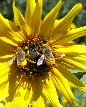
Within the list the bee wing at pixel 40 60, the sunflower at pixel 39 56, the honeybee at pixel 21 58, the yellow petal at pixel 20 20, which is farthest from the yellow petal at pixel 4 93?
the yellow petal at pixel 20 20

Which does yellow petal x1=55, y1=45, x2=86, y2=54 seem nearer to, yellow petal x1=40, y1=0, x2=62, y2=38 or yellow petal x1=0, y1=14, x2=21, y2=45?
yellow petal x1=40, y1=0, x2=62, y2=38

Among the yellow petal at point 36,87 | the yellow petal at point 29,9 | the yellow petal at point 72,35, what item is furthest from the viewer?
the yellow petal at point 36,87

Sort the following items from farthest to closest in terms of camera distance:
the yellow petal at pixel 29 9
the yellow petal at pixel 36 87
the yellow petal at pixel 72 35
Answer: the yellow petal at pixel 36 87
the yellow petal at pixel 72 35
the yellow petal at pixel 29 9

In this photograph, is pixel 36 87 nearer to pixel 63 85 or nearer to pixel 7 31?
pixel 63 85

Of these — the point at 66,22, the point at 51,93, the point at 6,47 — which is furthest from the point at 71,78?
the point at 6,47

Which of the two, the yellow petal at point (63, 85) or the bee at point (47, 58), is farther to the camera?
the yellow petal at point (63, 85)

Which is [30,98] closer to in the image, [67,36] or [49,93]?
[49,93]

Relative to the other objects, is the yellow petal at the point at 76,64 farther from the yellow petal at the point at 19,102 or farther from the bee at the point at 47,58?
the yellow petal at the point at 19,102

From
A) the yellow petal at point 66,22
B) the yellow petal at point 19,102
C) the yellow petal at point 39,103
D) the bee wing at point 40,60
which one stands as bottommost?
the yellow petal at point 39,103
